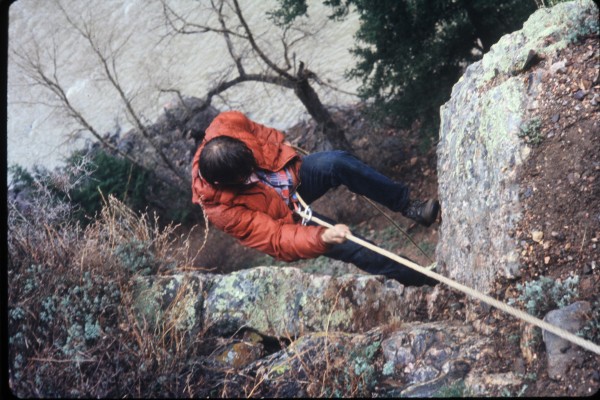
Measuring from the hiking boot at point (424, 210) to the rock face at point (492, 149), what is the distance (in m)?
0.09

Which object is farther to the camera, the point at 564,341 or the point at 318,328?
the point at 318,328

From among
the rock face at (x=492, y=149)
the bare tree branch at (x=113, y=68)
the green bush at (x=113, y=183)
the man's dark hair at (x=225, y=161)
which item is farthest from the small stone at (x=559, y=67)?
the green bush at (x=113, y=183)

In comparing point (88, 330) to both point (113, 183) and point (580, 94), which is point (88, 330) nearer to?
point (580, 94)

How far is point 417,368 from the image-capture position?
3.41 metres

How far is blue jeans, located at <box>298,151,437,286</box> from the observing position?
4.45m

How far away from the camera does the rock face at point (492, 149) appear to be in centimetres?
373

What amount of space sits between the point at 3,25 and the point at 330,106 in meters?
5.67

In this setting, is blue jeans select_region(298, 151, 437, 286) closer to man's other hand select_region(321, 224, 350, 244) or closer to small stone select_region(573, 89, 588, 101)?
man's other hand select_region(321, 224, 350, 244)

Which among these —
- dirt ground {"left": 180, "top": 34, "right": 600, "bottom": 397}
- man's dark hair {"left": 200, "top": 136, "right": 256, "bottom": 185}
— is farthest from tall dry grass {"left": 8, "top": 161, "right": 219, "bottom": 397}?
dirt ground {"left": 180, "top": 34, "right": 600, "bottom": 397}

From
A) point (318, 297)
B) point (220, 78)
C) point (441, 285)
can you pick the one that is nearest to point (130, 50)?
point (220, 78)

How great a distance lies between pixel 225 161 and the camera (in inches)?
149

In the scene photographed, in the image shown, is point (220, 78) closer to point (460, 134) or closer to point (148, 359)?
point (460, 134)

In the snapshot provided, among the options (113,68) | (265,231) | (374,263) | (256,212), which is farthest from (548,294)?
(113,68)

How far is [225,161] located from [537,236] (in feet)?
7.33
